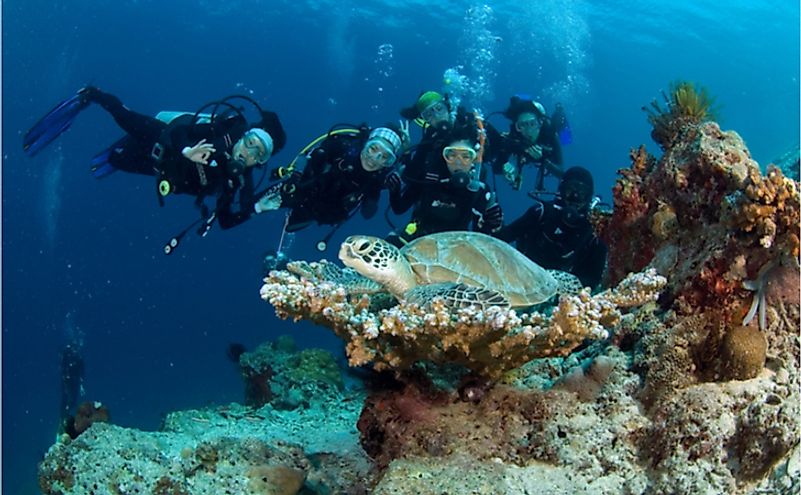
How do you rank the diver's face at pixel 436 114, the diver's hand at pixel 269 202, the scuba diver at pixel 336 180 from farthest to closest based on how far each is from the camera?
the diver's face at pixel 436 114
the diver's hand at pixel 269 202
the scuba diver at pixel 336 180

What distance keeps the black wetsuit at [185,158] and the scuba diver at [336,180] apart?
0.37m

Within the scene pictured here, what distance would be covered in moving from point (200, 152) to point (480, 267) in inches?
153

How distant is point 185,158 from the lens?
597cm

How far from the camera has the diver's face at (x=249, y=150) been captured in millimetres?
5719

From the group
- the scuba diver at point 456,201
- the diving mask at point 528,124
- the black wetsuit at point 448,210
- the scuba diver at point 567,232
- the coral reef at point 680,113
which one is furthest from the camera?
the diving mask at point 528,124

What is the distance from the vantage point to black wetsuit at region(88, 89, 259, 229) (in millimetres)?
5902

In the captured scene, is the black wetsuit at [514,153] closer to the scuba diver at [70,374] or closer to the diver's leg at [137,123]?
the diver's leg at [137,123]

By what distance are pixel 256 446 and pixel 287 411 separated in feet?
5.79

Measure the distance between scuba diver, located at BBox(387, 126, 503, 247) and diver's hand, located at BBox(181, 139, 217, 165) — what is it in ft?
6.90

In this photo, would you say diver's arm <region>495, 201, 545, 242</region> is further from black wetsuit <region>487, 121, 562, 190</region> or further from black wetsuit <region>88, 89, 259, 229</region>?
black wetsuit <region>88, 89, 259, 229</region>

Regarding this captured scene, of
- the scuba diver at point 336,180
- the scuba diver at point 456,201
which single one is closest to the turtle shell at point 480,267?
the scuba diver at point 456,201

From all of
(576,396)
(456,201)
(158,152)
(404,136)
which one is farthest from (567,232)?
(158,152)

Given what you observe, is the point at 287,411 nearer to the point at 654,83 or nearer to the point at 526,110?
the point at 526,110

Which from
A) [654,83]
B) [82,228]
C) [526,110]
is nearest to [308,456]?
[526,110]
